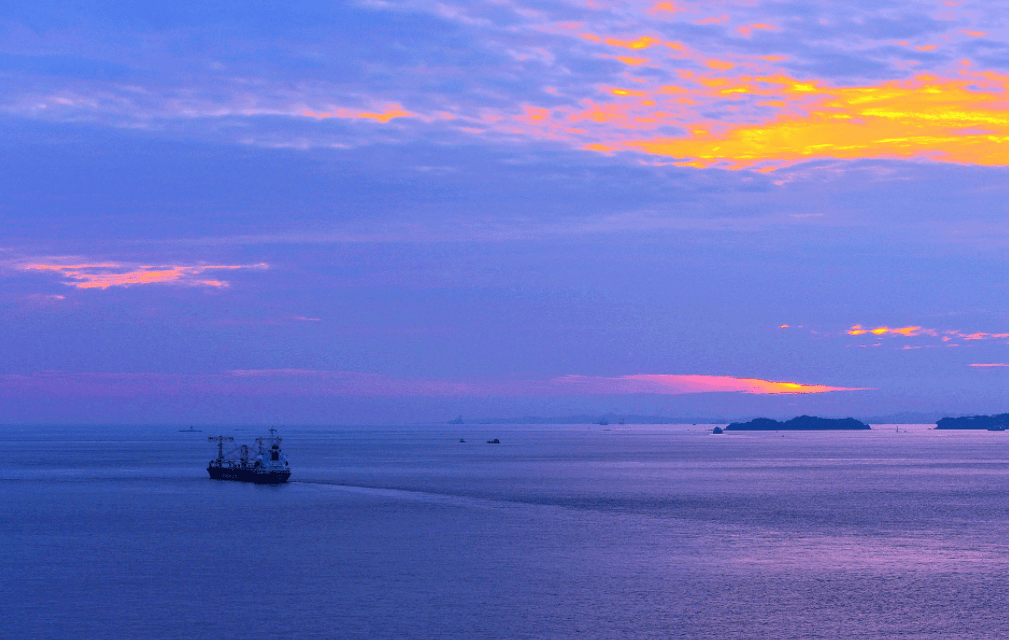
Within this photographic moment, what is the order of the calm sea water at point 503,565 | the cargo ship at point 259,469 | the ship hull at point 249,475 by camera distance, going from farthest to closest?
the cargo ship at point 259,469 < the ship hull at point 249,475 < the calm sea water at point 503,565

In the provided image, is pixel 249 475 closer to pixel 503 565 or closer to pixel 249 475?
pixel 249 475

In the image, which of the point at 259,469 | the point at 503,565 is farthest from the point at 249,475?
the point at 503,565

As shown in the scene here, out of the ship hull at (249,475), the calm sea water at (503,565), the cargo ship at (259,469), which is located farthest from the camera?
the cargo ship at (259,469)

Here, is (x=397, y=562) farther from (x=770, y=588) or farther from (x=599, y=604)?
(x=770, y=588)

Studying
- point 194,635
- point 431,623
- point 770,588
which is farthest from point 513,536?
point 194,635

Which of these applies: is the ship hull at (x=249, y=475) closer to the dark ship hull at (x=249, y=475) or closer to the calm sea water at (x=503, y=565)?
the dark ship hull at (x=249, y=475)

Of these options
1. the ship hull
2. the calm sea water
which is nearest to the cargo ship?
the ship hull

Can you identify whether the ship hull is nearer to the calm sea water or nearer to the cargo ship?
the cargo ship

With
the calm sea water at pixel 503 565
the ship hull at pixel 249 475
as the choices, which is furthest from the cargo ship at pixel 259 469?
the calm sea water at pixel 503 565
